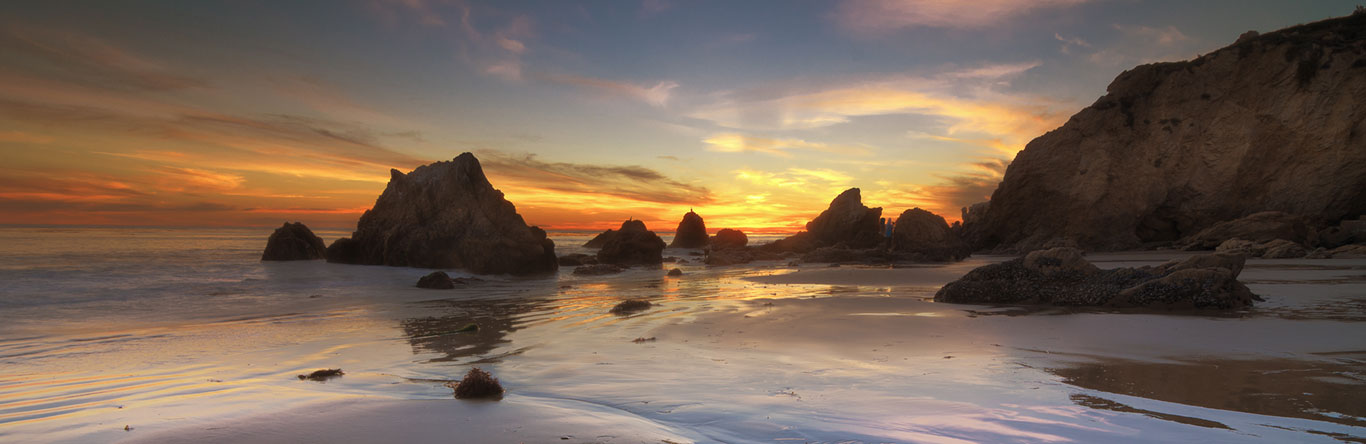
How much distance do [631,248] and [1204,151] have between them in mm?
25273

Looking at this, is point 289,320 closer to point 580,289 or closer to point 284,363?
point 284,363

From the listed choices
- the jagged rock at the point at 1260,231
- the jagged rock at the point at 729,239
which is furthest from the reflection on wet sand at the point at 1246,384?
the jagged rock at the point at 729,239

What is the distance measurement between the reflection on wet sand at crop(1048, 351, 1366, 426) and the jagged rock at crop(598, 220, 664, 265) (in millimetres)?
22629

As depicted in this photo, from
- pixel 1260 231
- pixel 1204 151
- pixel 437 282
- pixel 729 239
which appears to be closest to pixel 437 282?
pixel 437 282

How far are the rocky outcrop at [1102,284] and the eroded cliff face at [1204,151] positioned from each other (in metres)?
19.4

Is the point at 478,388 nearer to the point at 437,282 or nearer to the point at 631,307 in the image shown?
the point at 631,307

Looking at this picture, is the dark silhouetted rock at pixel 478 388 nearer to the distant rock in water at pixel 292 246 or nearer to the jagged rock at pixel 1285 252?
the jagged rock at pixel 1285 252

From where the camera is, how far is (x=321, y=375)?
4.38 meters

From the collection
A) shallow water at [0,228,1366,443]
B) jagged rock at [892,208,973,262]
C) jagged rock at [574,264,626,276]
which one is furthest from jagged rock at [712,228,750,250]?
shallow water at [0,228,1366,443]

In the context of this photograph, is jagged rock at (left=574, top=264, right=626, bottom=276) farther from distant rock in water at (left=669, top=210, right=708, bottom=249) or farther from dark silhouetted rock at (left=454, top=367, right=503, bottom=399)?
distant rock in water at (left=669, top=210, right=708, bottom=249)

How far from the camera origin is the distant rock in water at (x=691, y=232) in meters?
47.3

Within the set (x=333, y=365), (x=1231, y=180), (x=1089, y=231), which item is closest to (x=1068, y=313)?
(x=333, y=365)

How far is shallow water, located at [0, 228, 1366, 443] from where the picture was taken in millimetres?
2848

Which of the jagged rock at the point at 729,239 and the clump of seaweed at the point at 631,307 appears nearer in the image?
the clump of seaweed at the point at 631,307
